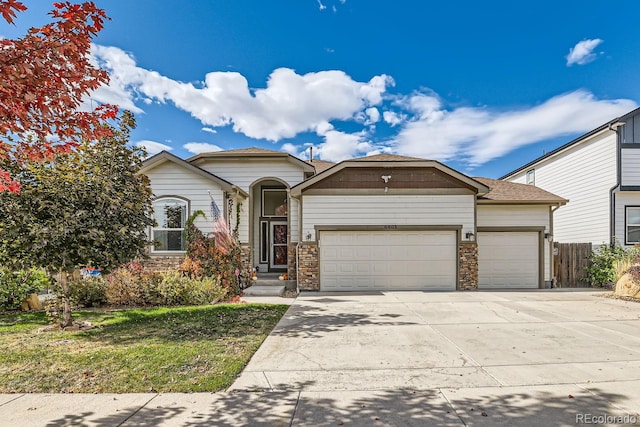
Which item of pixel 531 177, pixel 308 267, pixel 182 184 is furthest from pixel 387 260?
pixel 531 177

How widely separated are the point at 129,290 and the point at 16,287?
→ 8.82 ft

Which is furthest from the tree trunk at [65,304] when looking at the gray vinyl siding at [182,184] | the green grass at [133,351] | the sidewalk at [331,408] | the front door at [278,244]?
the front door at [278,244]

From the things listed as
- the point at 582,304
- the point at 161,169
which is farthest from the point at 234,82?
the point at 582,304

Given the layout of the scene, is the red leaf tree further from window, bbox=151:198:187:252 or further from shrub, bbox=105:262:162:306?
window, bbox=151:198:187:252

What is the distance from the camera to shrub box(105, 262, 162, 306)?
9234mm

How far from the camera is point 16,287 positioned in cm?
876

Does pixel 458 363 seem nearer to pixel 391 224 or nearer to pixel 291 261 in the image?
pixel 391 224

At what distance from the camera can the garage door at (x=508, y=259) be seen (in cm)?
1260

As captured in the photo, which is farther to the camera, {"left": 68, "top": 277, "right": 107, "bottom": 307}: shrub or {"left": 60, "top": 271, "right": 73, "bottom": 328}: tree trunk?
{"left": 68, "top": 277, "right": 107, "bottom": 307}: shrub

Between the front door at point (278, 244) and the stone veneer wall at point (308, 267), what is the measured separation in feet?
8.63

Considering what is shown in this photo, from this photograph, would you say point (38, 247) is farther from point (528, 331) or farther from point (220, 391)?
point (528, 331)

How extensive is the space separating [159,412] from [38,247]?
4.54m

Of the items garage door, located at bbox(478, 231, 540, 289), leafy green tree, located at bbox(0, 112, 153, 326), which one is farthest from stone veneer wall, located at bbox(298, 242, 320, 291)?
garage door, located at bbox(478, 231, 540, 289)

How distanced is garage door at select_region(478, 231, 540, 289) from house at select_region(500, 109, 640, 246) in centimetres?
338
